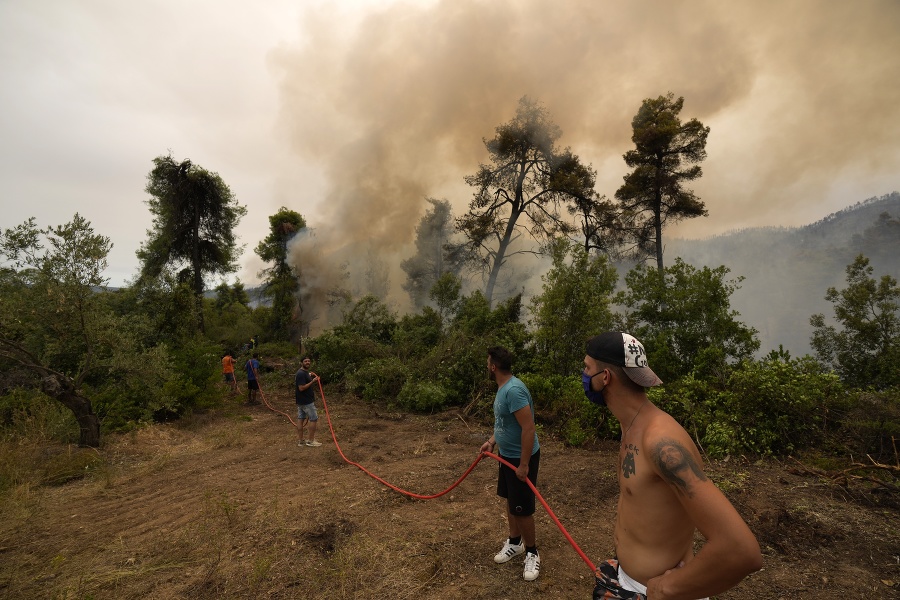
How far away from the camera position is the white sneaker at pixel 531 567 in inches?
157

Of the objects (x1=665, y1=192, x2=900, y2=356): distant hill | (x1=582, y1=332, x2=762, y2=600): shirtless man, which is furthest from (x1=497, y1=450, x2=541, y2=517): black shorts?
(x1=665, y1=192, x2=900, y2=356): distant hill

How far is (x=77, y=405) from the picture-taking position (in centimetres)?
880

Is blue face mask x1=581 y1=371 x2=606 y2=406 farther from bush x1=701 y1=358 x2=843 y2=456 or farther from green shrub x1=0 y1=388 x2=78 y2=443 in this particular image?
green shrub x1=0 y1=388 x2=78 y2=443

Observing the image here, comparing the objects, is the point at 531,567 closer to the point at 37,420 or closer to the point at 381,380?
the point at 381,380

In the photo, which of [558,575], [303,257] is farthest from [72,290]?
[303,257]

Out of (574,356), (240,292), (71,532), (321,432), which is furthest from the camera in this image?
(240,292)

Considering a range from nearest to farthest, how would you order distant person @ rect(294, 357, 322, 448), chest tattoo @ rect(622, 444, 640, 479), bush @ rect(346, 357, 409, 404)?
1. chest tattoo @ rect(622, 444, 640, 479)
2. distant person @ rect(294, 357, 322, 448)
3. bush @ rect(346, 357, 409, 404)

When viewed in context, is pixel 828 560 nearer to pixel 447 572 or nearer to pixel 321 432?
pixel 447 572

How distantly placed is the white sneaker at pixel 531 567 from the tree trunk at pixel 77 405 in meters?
9.55

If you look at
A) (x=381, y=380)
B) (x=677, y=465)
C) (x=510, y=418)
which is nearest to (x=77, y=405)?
(x=381, y=380)

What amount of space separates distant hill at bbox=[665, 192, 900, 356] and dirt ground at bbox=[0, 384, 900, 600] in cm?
3089

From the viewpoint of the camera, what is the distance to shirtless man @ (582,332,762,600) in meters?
1.40

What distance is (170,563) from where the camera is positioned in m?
4.50

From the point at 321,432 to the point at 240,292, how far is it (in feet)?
139
